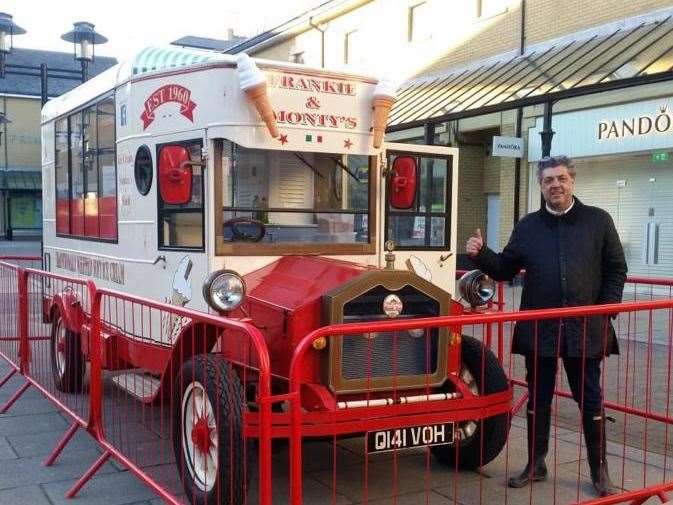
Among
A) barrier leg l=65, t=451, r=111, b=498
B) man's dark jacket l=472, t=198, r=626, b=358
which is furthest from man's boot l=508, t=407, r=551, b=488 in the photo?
barrier leg l=65, t=451, r=111, b=498

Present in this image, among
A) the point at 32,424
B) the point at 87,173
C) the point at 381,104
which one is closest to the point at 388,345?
the point at 381,104

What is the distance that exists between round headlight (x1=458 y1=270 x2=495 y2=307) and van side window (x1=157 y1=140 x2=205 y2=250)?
180 cm

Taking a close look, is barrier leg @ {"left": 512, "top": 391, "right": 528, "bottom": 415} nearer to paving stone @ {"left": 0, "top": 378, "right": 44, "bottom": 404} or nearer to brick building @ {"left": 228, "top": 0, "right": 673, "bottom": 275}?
paving stone @ {"left": 0, "top": 378, "right": 44, "bottom": 404}

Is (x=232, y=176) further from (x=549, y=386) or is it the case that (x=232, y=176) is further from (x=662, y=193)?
(x=662, y=193)

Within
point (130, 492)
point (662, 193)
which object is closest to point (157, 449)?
point (130, 492)

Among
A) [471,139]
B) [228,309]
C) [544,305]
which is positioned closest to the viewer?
[228,309]

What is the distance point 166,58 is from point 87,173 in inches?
76.5

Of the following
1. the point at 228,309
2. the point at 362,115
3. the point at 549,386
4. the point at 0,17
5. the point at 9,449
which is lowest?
the point at 9,449

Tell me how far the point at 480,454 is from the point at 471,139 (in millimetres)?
14547

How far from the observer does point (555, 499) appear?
169 inches

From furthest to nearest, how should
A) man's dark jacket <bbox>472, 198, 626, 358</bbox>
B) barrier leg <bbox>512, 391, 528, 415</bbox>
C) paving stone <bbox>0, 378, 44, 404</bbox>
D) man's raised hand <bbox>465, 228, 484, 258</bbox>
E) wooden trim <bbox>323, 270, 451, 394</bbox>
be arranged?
paving stone <bbox>0, 378, 44, 404</bbox> → barrier leg <bbox>512, 391, 528, 415</bbox> → man's raised hand <bbox>465, 228, 484, 258</bbox> → man's dark jacket <bbox>472, 198, 626, 358</bbox> → wooden trim <bbox>323, 270, 451, 394</bbox>

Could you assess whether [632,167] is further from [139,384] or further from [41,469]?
[41,469]

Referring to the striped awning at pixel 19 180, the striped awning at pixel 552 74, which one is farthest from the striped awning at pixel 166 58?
the striped awning at pixel 19 180

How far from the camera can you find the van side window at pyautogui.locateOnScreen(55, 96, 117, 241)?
6.22 metres
